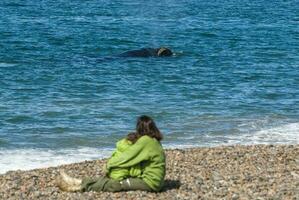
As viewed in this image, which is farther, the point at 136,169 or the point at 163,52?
the point at 163,52

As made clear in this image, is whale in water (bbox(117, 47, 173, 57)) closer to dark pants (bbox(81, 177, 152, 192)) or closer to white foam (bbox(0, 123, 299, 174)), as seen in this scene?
white foam (bbox(0, 123, 299, 174))

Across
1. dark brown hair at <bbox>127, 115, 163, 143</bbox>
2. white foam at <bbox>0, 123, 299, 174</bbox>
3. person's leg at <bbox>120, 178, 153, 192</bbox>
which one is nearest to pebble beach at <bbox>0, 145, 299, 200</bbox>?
person's leg at <bbox>120, 178, 153, 192</bbox>

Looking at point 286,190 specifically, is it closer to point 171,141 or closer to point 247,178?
point 247,178

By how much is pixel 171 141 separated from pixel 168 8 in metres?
44.3

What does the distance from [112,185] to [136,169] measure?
396 millimetres

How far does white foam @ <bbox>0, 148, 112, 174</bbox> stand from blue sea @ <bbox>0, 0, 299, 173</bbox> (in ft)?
0.06

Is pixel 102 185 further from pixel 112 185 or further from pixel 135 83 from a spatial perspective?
pixel 135 83

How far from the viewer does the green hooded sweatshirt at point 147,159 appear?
40.8ft

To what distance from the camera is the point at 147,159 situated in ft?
41.0

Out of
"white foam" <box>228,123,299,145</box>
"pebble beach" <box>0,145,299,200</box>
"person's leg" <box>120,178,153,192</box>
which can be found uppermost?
"person's leg" <box>120,178,153,192</box>

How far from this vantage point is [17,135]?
1917cm

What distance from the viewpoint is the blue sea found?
19047mm

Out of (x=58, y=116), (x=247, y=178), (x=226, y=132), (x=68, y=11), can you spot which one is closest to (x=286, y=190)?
(x=247, y=178)

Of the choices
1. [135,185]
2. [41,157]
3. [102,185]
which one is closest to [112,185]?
[102,185]
